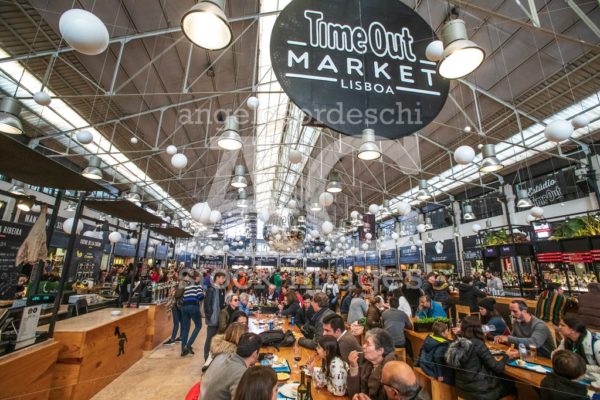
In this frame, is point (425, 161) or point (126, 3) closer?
point (126, 3)

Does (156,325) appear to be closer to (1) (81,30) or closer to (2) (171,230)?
(2) (171,230)

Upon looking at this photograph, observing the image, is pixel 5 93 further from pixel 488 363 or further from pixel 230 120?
pixel 488 363

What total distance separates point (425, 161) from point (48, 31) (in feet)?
43.0

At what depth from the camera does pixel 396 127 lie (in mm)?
1542

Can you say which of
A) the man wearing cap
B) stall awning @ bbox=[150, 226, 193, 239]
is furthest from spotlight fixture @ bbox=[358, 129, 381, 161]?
stall awning @ bbox=[150, 226, 193, 239]

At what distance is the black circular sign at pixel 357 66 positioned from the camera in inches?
57.6

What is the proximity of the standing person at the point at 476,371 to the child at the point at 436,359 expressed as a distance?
21 cm

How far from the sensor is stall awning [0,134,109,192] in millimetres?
2356

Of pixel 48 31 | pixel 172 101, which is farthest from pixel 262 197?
pixel 48 31

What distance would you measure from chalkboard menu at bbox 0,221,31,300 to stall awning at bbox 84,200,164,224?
188 inches

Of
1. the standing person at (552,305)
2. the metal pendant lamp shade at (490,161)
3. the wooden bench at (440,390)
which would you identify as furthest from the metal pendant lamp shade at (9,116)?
the standing person at (552,305)

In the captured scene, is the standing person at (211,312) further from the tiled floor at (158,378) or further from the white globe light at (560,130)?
the white globe light at (560,130)

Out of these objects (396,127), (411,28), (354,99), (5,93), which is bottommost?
(396,127)

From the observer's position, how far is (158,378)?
405 cm
